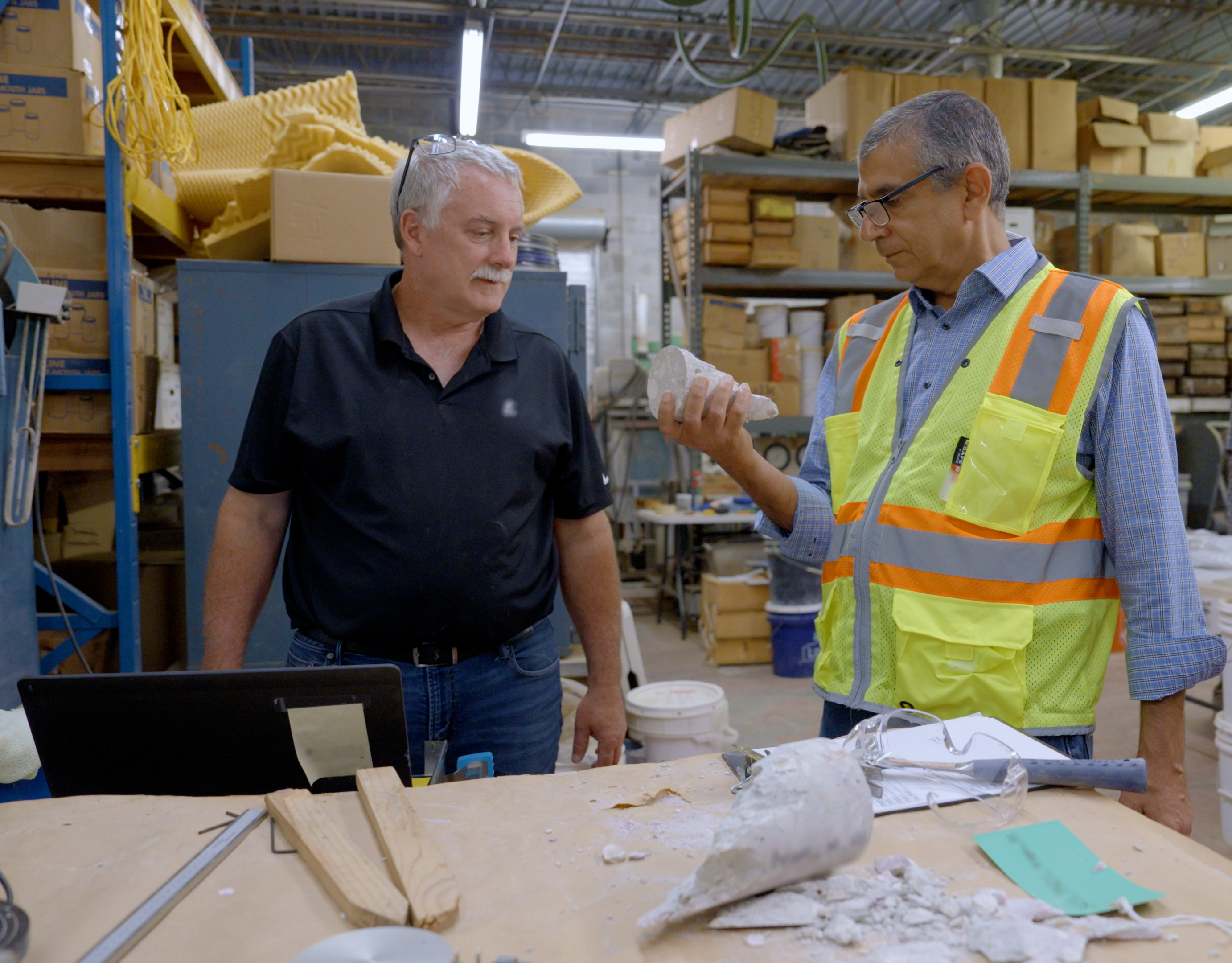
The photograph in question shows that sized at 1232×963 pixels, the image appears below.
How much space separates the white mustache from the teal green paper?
1.27 meters

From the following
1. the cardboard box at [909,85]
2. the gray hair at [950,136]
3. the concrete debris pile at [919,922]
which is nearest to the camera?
the concrete debris pile at [919,922]

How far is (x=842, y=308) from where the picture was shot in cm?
554

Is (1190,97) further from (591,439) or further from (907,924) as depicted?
(907,924)

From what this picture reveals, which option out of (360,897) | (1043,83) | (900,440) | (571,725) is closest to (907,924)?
(360,897)

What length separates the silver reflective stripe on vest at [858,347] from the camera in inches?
64.4

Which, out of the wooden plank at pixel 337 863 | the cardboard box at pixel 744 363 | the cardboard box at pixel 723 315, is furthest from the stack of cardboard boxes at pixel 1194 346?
the wooden plank at pixel 337 863

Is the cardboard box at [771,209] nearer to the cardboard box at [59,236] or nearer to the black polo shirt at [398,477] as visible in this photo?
the cardboard box at [59,236]

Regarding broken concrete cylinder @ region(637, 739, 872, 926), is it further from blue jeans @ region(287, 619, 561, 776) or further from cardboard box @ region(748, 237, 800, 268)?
cardboard box @ region(748, 237, 800, 268)

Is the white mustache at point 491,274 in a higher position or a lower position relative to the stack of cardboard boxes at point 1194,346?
lower

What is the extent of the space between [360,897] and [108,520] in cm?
268

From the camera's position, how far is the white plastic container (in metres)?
5.48

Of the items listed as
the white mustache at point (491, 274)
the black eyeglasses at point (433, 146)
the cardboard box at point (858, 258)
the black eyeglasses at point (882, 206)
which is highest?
the cardboard box at point (858, 258)

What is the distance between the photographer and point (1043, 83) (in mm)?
5699

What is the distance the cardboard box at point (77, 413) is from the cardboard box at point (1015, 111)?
211 inches
